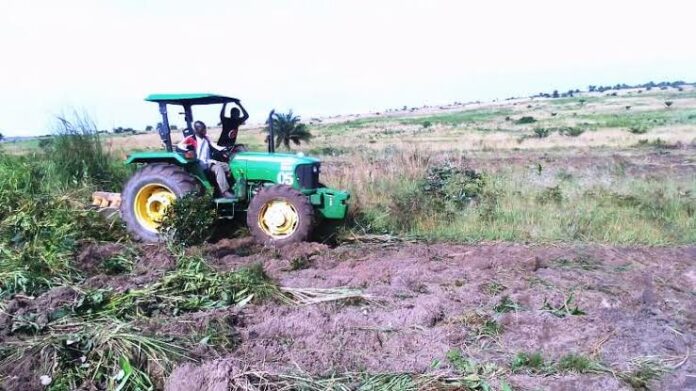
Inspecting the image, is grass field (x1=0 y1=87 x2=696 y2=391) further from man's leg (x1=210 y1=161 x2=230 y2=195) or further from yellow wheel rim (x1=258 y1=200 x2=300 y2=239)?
man's leg (x1=210 y1=161 x2=230 y2=195)

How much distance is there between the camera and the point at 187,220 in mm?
6848

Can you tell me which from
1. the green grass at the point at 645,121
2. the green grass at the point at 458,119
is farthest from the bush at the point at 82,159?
the green grass at the point at 458,119

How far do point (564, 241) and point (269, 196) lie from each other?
3807mm

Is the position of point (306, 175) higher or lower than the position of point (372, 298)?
higher

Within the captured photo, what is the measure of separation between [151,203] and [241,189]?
124 centimetres

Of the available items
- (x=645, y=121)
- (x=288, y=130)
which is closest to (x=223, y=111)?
(x=288, y=130)

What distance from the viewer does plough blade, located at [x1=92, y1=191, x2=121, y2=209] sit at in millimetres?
8312

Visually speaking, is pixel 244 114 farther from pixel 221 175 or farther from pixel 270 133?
pixel 221 175

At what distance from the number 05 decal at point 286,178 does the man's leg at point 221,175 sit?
673mm

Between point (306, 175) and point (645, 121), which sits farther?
point (645, 121)

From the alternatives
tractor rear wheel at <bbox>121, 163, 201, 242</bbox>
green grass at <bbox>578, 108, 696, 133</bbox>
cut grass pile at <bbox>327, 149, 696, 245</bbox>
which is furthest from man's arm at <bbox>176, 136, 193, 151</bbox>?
green grass at <bbox>578, 108, 696, 133</bbox>

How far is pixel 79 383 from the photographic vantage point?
12.2 feet

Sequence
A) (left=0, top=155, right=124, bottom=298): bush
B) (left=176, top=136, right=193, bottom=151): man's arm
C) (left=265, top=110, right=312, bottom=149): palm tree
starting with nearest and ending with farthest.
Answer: (left=0, top=155, right=124, bottom=298): bush, (left=176, top=136, right=193, bottom=151): man's arm, (left=265, top=110, right=312, bottom=149): palm tree

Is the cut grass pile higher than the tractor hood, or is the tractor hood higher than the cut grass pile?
the tractor hood
